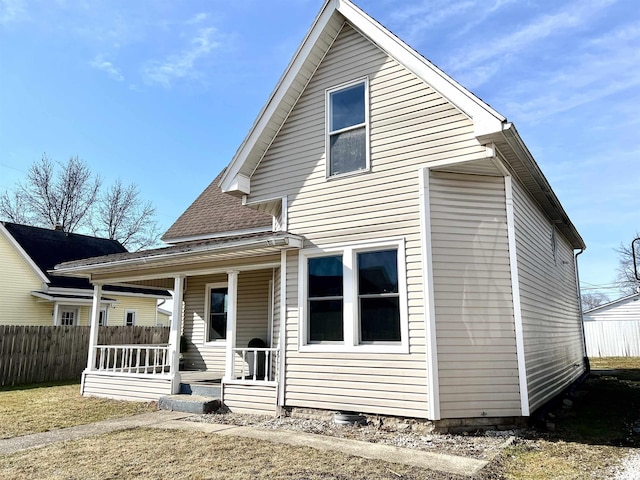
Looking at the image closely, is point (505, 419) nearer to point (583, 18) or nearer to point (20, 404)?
point (583, 18)

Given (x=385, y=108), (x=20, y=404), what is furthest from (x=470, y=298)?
(x=20, y=404)

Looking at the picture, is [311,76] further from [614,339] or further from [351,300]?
[614,339]

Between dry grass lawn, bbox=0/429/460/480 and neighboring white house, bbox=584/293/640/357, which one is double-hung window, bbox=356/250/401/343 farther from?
neighboring white house, bbox=584/293/640/357

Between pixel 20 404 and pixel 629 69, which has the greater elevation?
pixel 629 69

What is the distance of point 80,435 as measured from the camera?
22.4 ft

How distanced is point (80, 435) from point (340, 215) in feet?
18.0

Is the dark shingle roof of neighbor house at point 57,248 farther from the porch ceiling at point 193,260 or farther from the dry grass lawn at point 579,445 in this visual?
the dry grass lawn at point 579,445

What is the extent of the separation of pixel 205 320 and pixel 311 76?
24.3 ft

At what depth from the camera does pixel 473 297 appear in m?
6.98

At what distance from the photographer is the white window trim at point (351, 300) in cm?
704

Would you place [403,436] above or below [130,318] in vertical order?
below

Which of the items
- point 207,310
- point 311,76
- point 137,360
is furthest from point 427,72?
point 137,360

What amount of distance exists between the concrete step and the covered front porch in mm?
99

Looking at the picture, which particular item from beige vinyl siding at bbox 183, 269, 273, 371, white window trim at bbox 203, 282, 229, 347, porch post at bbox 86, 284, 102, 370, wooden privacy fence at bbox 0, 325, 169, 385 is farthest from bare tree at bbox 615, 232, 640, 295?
porch post at bbox 86, 284, 102, 370
